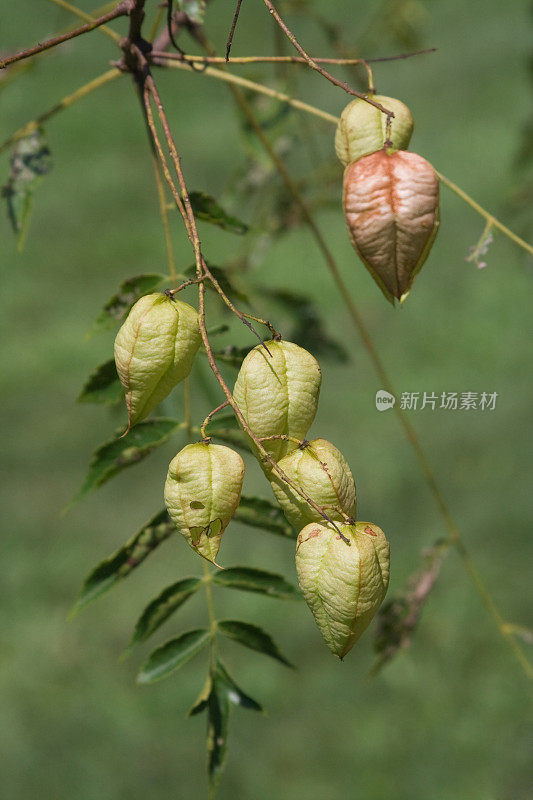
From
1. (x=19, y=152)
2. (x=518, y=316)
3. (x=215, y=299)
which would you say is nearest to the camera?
(x=19, y=152)

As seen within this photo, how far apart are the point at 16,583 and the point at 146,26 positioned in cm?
423

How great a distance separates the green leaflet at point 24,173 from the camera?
1.65 m

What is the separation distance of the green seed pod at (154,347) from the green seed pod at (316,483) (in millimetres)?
200

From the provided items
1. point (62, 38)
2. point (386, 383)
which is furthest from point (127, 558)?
point (62, 38)

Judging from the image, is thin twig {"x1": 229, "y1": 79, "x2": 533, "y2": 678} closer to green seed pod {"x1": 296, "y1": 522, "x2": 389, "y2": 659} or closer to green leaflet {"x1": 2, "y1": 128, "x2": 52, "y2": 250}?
green leaflet {"x1": 2, "y1": 128, "x2": 52, "y2": 250}

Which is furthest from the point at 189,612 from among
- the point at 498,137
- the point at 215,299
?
the point at 498,137

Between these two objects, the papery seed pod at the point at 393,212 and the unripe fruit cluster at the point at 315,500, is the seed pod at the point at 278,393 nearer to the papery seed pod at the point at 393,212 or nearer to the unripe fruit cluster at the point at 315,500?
the unripe fruit cluster at the point at 315,500

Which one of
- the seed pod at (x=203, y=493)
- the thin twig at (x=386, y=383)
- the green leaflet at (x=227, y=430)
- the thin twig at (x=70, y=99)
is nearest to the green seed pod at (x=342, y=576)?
the seed pod at (x=203, y=493)

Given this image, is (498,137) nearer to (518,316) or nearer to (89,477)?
(518,316)

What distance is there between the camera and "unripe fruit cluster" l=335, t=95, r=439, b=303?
1.03 meters

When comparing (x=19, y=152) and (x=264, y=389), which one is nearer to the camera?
(x=264, y=389)

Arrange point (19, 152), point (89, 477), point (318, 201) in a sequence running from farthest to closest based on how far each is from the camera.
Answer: point (318, 201), point (19, 152), point (89, 477)

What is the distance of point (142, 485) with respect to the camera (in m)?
4.35

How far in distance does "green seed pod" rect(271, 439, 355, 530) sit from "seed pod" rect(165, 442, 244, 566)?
0.22ft
